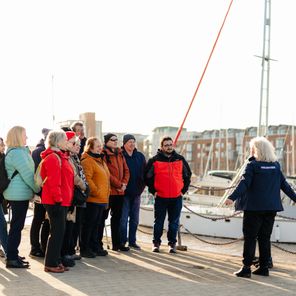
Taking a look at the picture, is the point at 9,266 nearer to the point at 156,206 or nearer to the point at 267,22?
the point at 156,206

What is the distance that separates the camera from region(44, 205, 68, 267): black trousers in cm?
668

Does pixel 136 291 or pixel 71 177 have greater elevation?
pixel 71 177

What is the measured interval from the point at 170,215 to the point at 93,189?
6.08 ft

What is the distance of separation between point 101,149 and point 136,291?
277cm

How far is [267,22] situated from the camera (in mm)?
19016

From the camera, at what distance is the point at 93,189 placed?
7.83m

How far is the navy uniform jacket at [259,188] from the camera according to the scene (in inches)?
276

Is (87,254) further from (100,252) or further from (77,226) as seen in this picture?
(77,226)

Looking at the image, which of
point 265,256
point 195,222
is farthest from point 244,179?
point 195,222

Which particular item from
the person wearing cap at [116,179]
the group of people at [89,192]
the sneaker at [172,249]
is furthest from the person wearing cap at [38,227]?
the sneaker at [172,249]

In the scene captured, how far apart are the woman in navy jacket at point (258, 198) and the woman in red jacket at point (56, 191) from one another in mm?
2218

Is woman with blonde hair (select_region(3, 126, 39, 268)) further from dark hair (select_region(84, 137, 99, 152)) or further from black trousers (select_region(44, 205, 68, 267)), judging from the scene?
dark hair (select_region(84, 137, 99, 152))

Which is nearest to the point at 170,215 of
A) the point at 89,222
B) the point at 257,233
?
the point at 89,222

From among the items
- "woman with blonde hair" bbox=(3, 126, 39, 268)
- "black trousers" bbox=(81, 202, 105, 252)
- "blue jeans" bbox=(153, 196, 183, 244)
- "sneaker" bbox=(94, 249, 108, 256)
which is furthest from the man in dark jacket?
"woman with blonde hair" bbox=(3, 126, 39, 268)
